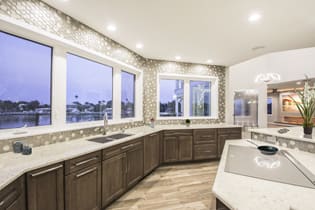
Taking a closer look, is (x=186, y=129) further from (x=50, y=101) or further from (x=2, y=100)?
(x=2, y=100)

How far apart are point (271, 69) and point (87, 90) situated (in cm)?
847

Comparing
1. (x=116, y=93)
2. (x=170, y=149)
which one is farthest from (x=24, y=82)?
(x=170, y=149)

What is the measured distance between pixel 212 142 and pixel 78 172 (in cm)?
337

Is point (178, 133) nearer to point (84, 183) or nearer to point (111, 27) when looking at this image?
point (84, 183)

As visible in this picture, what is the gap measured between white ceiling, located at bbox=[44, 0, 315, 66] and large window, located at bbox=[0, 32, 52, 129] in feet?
2.22

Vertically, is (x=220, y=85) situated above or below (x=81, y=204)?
above

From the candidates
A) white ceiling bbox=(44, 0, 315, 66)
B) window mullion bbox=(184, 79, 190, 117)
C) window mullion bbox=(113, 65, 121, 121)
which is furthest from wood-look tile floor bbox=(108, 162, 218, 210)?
white ceiling bbox=(44, 0, 315, 66)

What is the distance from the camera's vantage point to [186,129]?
400 cm

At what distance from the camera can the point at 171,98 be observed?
468cm

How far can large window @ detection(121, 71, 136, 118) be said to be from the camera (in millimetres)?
3674

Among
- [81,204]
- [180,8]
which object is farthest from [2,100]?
[180,8]

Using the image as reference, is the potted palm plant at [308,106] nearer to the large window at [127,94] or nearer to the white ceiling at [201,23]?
the white ceiling at [201,23]

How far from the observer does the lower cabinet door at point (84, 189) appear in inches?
66.1

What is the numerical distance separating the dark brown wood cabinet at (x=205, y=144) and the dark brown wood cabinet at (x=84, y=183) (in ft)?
8.77
